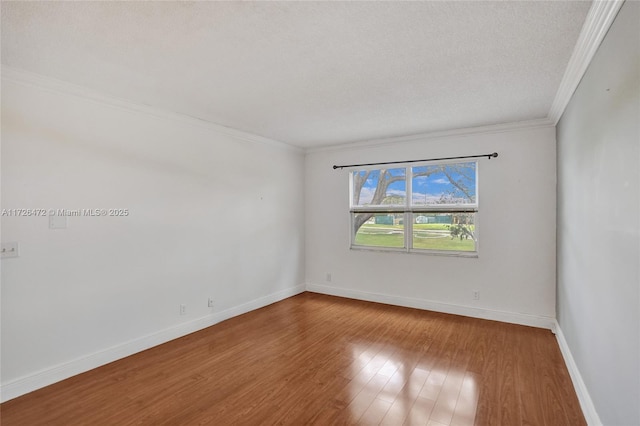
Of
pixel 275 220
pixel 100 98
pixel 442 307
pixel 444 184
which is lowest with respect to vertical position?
pixel 442 307

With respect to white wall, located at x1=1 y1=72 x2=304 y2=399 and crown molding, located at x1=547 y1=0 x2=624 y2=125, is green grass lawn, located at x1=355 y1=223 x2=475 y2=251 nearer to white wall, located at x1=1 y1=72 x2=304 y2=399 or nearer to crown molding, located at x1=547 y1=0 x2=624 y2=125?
white wall, located at x1=1 y1=72 x2=304 y2=399

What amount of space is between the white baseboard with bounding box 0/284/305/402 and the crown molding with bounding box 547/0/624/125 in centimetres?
420

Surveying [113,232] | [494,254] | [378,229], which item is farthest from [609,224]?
[113,232]

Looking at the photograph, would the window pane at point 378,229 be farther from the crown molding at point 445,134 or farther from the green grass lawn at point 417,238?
the crown molding at point 445,134

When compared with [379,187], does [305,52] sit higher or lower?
higher

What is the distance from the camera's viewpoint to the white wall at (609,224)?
1.41 meters

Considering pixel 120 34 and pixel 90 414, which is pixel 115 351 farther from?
pixel 120 34

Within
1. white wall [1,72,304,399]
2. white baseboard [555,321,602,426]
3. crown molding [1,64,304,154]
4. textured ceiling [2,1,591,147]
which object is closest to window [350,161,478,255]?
textured ceiling [2,1,591,147]

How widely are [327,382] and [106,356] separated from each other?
2030mm

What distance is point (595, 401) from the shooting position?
199cm

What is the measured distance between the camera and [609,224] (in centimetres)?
175

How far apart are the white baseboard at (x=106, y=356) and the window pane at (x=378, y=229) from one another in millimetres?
1928
